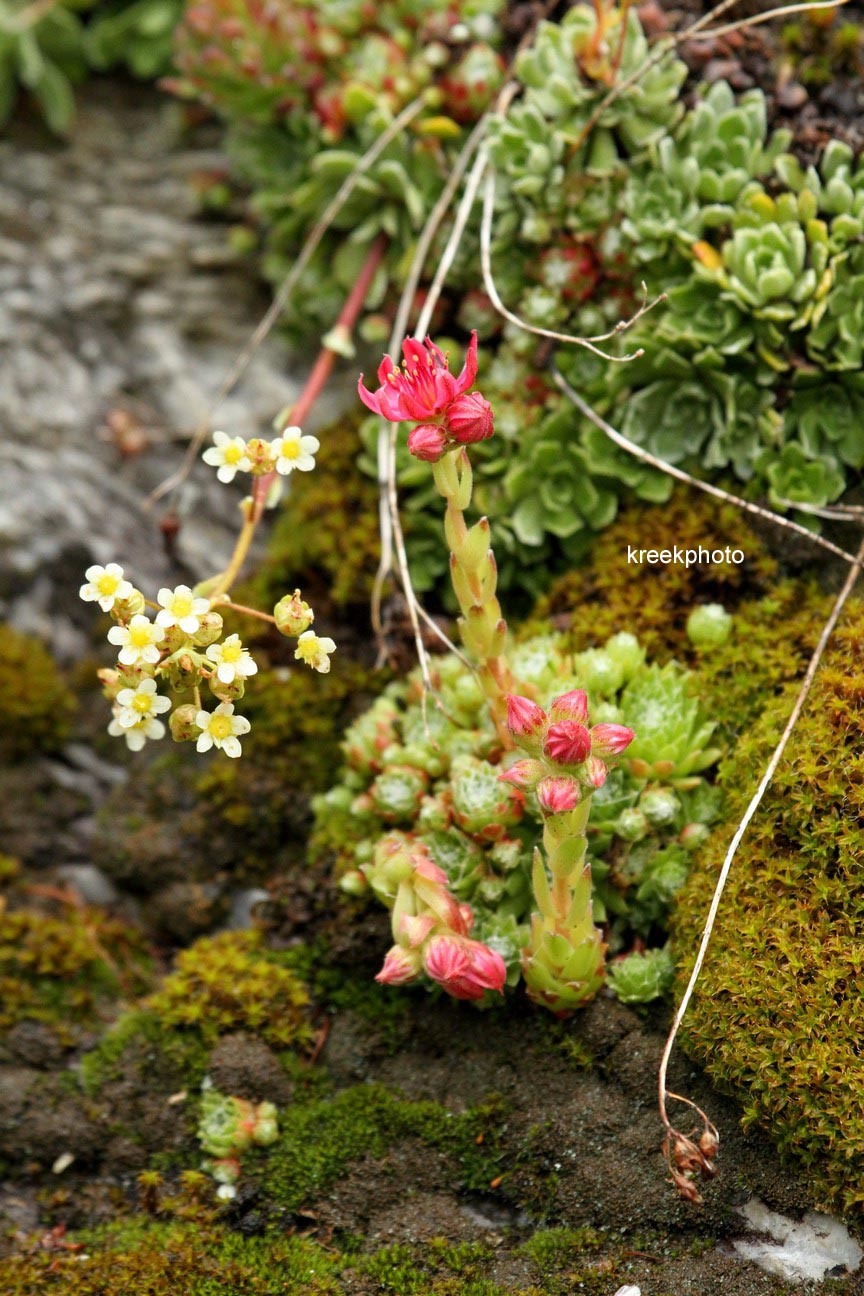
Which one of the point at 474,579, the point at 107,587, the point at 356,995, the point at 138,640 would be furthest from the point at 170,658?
the point at 356,995

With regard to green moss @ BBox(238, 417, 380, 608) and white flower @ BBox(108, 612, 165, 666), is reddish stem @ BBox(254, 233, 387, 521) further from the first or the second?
white flower @ BBox(108, 612, 165, 666)

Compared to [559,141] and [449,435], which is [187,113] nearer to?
[559,141]

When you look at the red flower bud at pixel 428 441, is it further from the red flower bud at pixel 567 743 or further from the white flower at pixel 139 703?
the white flower at pixel 139 703

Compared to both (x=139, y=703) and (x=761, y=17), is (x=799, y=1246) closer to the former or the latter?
(x=139, y=703)

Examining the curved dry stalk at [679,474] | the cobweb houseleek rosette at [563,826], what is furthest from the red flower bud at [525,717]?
the curved dry stalk at [679,474]

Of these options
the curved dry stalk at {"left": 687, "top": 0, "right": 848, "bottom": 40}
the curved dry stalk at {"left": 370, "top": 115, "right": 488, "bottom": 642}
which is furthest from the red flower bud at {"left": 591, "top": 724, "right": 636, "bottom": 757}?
the curved dry stalk at {"left": 687, "top": 0, "right": 848, "bottom": 40}

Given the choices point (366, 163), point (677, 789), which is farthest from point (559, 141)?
point (677, 789)
